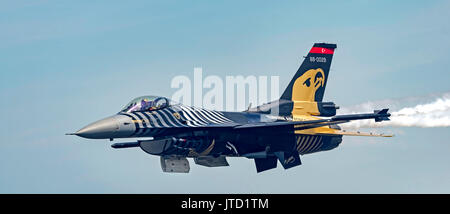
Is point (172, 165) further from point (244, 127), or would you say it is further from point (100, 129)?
point (100, 129)

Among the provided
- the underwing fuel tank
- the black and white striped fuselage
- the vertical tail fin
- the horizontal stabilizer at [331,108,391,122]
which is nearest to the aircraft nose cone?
the black and white striped fuselage

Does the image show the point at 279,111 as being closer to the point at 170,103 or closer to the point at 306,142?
the point at 306,142

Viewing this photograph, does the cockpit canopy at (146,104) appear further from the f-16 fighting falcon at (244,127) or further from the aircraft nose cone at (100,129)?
the aircraft nose cone at (100,129)

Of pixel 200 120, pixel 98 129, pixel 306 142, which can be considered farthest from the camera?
pixel 306 142

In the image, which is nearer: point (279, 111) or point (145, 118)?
point (145, 118)

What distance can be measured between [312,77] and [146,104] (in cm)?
1141

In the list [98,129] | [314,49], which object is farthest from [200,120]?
[314,49]

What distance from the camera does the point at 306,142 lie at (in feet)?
179

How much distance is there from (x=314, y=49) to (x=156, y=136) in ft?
40.4

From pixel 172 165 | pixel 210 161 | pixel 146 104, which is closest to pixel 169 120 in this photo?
pixel 146 104

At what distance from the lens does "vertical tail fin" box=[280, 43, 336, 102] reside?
185 feet

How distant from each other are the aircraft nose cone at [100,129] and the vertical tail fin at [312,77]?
11.9 metres

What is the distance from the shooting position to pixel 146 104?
164 feet

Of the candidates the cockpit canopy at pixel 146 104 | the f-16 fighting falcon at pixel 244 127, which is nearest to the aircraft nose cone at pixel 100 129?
the f-16 fighting falcon at pixel 244 127
